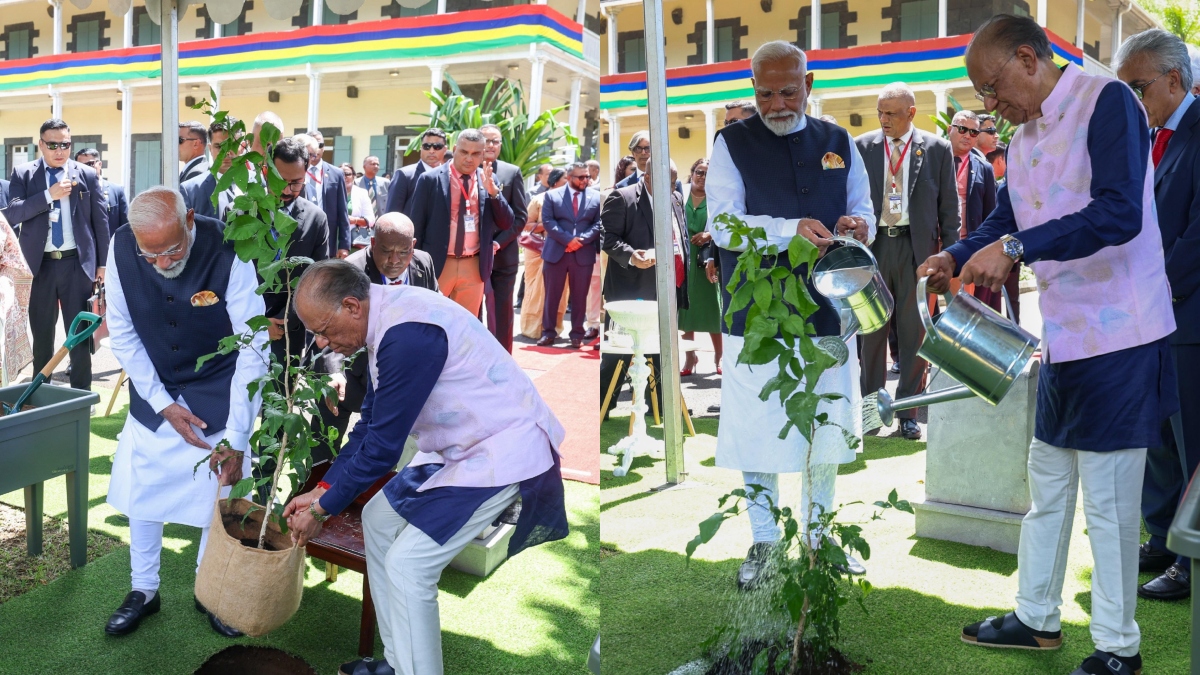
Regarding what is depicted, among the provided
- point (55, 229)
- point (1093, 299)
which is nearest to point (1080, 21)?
point (1093, 299)

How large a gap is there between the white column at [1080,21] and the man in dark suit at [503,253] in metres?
3.75

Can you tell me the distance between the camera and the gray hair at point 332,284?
2393 millimetres

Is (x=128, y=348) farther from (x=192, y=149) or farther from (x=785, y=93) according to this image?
(x=192, y=149)

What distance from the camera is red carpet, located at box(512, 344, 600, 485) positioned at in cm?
480

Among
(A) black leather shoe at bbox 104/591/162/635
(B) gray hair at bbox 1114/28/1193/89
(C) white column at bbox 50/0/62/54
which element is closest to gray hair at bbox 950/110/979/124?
(B) gray hair at bbox 1114/28/1193/89

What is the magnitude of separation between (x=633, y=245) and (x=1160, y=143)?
4.87ft

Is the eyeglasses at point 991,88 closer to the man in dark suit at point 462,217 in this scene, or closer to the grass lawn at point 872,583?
the grass lawn at point 872,583

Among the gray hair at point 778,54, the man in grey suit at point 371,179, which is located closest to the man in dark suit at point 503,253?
the man in grey suit at point 371,179

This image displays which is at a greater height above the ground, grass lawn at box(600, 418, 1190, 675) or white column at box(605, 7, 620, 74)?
white column at box(605, 7, 620, 74)

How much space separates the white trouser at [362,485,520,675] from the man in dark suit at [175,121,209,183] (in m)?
3.29

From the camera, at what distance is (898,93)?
2.48 metres

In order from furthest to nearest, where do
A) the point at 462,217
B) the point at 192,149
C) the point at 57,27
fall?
the point at 462,217
the point at 192,149
the point at 57,27

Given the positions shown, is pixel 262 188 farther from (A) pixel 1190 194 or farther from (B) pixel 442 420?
(A) pixel 1190 194

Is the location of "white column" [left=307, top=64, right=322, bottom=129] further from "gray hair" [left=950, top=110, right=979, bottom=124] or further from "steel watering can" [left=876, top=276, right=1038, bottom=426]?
"steel watering can" [left=876, top=276, right=1038, bottom=426]
